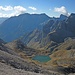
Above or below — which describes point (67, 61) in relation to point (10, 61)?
above

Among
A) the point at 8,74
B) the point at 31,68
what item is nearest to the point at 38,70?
the point at 31,68

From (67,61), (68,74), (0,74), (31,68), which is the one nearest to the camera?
(0,74)

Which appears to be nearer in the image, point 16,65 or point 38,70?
point 16,65

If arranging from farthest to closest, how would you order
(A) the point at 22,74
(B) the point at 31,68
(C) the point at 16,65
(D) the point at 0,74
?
1. (B) the point at 31,68
2. (C) the point at 16,65
3. (A) the point at 22,74
4. (D) the point at 0,74

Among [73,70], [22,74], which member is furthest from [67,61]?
Answer: [22,74]

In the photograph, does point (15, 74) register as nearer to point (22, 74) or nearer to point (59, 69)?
point (22, 74)

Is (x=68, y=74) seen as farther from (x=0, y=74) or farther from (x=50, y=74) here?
(x=0, y=74)

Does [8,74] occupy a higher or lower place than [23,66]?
lower

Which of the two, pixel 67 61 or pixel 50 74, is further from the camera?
pixel 67 61

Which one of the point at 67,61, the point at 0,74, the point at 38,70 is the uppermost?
the point at 67,61
